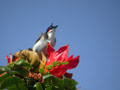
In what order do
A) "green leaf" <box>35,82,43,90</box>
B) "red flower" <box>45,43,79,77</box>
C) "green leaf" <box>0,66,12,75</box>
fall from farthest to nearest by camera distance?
"red flower" <box>45,43,79,77</box>
"green leaf" <box>35,82,43,90</box>
"green leaf" <box>0,66,12,75</box>

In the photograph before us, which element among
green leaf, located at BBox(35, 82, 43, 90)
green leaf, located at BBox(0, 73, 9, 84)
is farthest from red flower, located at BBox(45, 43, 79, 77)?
green leaf, located at BBox(0, 73, 9, 84)

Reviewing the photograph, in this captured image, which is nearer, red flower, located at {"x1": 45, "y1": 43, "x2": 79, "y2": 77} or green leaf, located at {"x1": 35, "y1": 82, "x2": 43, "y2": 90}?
green leaf, located at {"x1": 35, "y1": 82, "x2": 43, "y2": 90}

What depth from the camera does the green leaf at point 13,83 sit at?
1125mm

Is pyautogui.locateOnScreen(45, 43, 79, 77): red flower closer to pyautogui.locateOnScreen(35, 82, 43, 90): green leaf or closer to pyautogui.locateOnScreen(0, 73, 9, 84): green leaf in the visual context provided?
pyautogui.locateOnScreen(35, 82, 43, 90): green leaf

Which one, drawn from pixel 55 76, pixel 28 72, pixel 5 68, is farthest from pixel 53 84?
pixel 5 68

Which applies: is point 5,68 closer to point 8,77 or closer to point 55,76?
point 8,77

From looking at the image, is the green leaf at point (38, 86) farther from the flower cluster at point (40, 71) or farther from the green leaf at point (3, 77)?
the green leaf at point (3, 77)

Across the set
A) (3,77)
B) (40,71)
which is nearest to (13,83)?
(3,77)

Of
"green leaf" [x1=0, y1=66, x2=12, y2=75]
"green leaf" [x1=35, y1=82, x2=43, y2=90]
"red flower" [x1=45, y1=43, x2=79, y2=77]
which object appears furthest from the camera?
"red flower" [x1=45, y1=43, x2=79, y2=77]

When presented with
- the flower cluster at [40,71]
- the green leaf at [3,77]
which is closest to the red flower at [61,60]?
the flower cluster at [40,71]

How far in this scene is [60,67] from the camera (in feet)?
4.15

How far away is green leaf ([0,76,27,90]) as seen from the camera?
1.12 meters

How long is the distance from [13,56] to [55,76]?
0.29 m

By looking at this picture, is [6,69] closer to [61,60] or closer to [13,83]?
[13,83]
